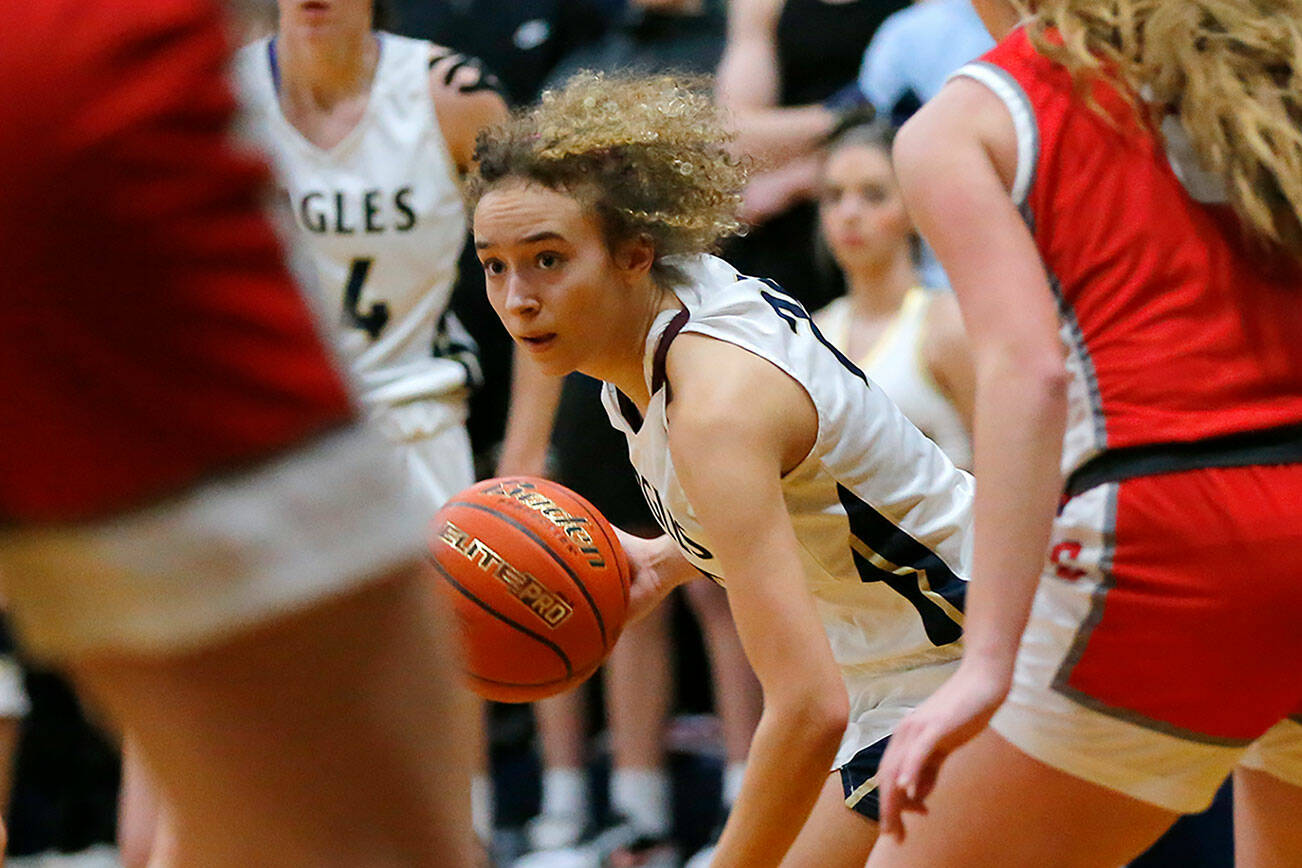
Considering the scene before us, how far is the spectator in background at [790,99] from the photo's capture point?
4.89m

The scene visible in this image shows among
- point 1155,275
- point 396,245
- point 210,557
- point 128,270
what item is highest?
point 128,270

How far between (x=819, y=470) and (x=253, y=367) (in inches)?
55.6

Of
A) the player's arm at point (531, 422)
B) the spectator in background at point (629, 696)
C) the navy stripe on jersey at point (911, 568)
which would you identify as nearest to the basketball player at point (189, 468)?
the navy stripe on jersey at point (911, 568)

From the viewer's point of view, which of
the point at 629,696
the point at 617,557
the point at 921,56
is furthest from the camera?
the point at 629,696

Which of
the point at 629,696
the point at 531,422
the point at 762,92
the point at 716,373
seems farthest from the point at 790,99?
the point at 716,373

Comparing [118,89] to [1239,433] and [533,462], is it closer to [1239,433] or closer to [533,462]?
[1239,433]

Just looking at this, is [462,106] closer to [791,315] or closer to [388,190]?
[388,190]

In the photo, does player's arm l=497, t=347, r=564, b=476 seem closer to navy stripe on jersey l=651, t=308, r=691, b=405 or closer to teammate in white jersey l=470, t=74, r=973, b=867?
→ teammate in white jersey l=470, t=74, r=973, b=867

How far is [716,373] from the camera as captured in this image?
2.34 meters

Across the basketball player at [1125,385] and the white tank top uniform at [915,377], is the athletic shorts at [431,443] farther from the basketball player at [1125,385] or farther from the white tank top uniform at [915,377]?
the basketball player at [1125,385]

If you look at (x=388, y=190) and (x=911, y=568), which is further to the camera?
(x=388, y=190)

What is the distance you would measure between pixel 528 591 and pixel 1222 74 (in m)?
1.36

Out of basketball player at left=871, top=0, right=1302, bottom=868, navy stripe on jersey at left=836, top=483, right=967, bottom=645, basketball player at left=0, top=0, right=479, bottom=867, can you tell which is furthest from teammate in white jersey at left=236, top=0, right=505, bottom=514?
basketball player at left=0, top=0, right=479, bottom=867

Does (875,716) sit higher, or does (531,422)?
(875,716)
